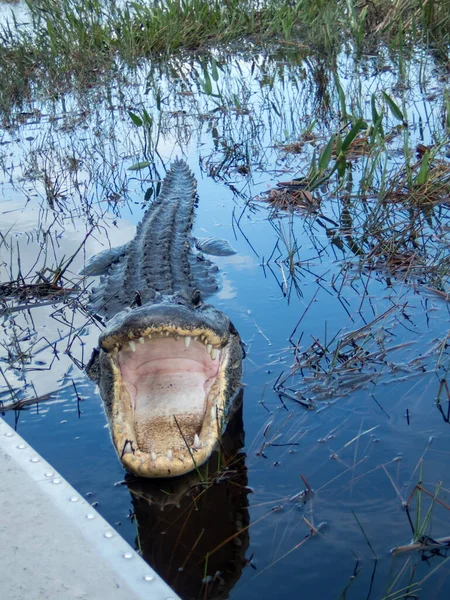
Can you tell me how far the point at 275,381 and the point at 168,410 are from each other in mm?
625

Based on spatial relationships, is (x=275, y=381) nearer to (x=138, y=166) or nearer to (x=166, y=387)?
(x=166, y=387)

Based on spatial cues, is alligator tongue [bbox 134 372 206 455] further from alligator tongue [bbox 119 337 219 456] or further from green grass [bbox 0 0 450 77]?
green grass [bbox 0 0 450 77]

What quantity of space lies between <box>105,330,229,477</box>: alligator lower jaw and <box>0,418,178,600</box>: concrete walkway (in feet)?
2.13

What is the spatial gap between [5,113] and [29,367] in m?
5.70

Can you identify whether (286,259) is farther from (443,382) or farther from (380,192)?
(443,382)

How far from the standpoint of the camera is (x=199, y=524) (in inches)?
103

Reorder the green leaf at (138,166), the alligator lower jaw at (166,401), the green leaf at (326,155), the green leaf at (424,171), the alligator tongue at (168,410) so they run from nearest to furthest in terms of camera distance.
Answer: the alligator lower jaw at (166,401) → the alligator tongue at (168,410) → the green leaf at (424,171) → the green leaf at (326,155) → the green leaf at (138,166)

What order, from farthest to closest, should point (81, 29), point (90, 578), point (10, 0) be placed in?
point (10, 0) < point (81, 29) < point (90, 578)

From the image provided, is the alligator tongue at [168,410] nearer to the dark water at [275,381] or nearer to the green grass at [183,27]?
the dark water at [275,381]

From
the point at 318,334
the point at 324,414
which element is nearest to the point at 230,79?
the point at 318,334

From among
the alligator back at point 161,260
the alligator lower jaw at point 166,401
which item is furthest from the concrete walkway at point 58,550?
the alligator back at point 161,260

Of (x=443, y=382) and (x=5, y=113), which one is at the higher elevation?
(x=5, y=113)

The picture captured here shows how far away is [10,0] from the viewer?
15.2 meters

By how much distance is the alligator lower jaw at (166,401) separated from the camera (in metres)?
2.79
